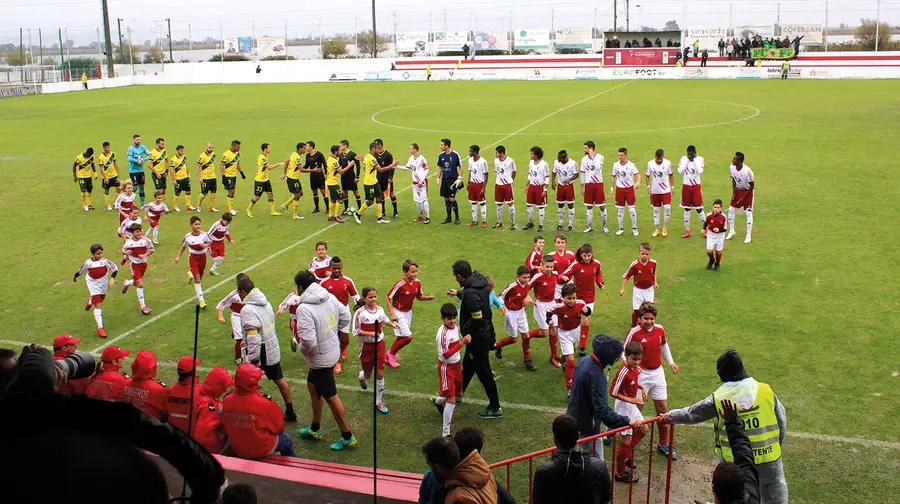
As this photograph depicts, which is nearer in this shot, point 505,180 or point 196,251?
point 196,251

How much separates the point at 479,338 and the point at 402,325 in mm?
1910

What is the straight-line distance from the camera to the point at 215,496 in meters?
1.85

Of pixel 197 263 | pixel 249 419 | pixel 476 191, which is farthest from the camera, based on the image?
pixel 476 191

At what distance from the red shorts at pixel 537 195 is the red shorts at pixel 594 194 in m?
1.00

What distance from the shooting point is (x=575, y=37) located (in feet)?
294

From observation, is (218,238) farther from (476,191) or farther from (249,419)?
(249,419)

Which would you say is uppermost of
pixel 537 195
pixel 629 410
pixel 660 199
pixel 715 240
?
pixel 537 195

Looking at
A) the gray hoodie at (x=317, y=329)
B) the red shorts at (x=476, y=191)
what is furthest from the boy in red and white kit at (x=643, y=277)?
the red shorts at (x=476, y=191)

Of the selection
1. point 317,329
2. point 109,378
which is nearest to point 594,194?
point 317,329

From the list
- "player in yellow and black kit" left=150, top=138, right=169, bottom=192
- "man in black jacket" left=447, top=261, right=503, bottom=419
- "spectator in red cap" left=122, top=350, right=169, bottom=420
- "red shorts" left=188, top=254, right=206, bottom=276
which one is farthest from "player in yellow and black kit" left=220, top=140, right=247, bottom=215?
"spectator in red cap" left=122, top=350, right=169, bottom=420

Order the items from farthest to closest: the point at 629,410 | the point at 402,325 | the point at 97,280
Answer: the point at 97,280, the point at 402,325, the point at 629,410

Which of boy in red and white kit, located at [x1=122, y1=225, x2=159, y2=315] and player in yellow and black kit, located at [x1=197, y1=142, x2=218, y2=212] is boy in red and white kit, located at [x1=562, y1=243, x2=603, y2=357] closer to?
boy in red and white kit, located at [x1=122, y1=225, x2=159, y2=315]

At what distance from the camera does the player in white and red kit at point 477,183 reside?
2017 cm

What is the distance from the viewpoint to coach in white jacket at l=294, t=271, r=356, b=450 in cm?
953
